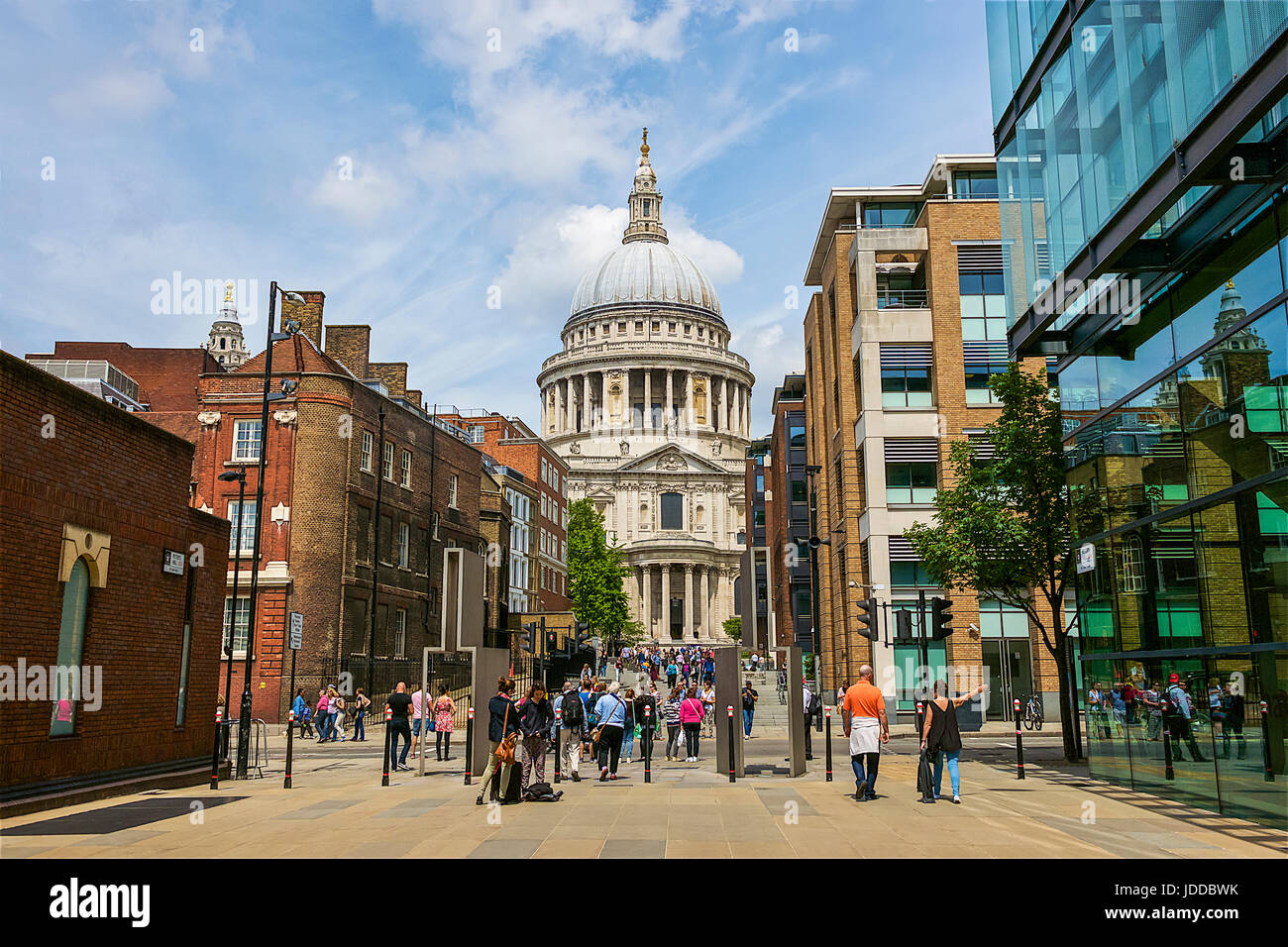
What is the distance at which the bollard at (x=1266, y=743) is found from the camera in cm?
1383

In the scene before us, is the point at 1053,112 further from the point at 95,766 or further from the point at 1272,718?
the point at 95,766

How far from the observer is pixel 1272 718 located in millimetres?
13781

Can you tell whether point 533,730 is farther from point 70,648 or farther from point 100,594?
point 100,594

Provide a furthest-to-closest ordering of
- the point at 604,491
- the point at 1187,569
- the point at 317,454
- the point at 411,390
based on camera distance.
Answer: the point at 604,491
the point at 411,390
the point at 317,454
the point at 1187,569

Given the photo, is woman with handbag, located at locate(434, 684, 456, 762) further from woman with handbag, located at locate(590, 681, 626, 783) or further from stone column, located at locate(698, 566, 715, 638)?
stone column, located at locate(698, 566, 715, 638)

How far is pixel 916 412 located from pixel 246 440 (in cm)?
2621

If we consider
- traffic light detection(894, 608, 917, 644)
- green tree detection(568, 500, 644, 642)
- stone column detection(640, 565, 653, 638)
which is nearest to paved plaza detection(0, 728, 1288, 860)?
traffic light detection(894, 608, 917, 644)

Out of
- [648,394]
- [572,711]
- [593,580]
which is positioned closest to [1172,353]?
[572,711]

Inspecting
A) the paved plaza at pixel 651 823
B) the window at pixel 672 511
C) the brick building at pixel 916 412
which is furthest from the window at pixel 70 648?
the window at pixel 672 511

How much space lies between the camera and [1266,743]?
45.6 ft

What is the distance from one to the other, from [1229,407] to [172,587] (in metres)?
17.7

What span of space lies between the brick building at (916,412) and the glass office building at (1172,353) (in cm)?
1849
